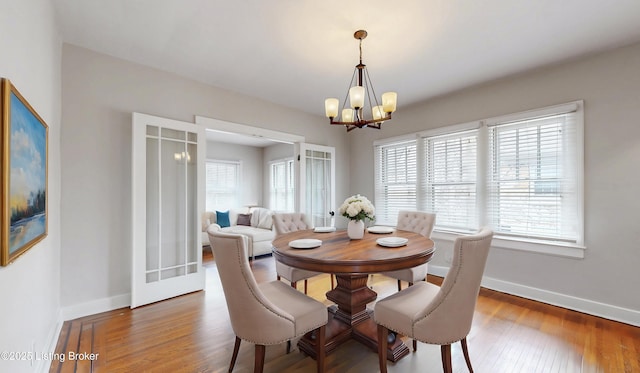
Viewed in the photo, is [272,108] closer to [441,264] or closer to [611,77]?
[441,264]

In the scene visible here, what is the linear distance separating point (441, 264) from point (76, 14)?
16.1 ft

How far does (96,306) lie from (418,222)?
3.60 metres

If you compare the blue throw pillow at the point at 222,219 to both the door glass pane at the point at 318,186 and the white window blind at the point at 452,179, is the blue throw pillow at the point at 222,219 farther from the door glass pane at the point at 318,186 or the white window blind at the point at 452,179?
the white window blind at the point at 452,179

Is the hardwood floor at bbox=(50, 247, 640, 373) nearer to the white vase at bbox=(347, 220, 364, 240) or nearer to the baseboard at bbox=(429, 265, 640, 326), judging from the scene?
the baseboard at bbox=(429, 265, 640, 326)

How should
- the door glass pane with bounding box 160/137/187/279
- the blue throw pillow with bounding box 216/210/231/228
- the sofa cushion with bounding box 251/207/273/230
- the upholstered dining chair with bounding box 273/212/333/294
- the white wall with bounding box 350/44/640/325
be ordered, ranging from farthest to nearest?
the blue throw pillow with bounding box 216/210/231/228, the sofa cushion with bounding box 251/207/273/230, the door glass pane with bounding box 160/137/187/279, the upholstered dining chair with bounding box 273/212/333/294, the white wall with bounding box 350/44/640/325

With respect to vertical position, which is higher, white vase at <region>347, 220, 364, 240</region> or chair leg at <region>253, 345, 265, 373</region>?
white vase at <region>347, 220, 364, 240</region>

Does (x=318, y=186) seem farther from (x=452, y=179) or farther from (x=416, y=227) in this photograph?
(x=452, y=179)

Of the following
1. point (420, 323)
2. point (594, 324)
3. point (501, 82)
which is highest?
point (501, 82)

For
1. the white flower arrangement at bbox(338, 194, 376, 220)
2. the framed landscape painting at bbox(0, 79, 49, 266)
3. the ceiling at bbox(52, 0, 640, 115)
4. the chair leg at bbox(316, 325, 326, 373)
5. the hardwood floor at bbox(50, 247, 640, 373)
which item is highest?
the ceiling at bbox(52, 0, 640, 115)

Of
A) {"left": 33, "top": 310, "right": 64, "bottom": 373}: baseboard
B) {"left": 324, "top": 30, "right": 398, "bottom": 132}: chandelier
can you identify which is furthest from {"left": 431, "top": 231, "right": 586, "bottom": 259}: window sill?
{"left": 33, "top": 310, "right": 64, "bottom": 373}: baseboard

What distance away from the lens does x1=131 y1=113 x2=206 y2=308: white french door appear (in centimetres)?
286

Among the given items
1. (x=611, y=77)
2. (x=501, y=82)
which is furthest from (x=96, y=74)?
(x=611, y=77)

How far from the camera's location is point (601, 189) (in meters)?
2.70

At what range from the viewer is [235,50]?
8.77 ft
